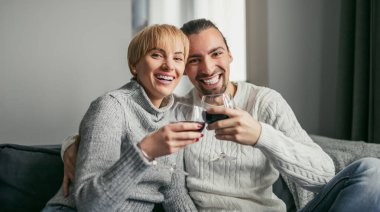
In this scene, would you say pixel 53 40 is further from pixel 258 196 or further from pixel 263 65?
pixel 258 196

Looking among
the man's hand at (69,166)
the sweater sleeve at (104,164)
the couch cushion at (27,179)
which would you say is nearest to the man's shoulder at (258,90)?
the sweater sleeve at (104,164)

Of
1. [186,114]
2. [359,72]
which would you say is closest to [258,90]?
[186,114]

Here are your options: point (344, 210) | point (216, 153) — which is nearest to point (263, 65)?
point (216, 153)

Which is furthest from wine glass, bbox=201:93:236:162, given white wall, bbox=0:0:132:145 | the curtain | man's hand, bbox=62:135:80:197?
white wall, bbox=0:0:132:145

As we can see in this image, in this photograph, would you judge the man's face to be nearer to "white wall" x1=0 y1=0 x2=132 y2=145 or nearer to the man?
the man

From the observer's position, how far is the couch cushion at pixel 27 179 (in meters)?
1.79

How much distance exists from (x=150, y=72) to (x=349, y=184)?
75cm

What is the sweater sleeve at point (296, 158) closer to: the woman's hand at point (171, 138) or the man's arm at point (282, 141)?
the man's arm at point (282, 141)

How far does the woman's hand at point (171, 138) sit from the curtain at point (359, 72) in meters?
1.76

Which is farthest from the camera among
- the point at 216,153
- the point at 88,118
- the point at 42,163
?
the point at 42,163

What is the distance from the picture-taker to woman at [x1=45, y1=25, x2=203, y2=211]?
1181 mm

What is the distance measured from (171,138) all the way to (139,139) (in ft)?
1.16

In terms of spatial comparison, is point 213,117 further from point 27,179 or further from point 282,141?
point 27,179

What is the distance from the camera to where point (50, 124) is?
2.86 m
